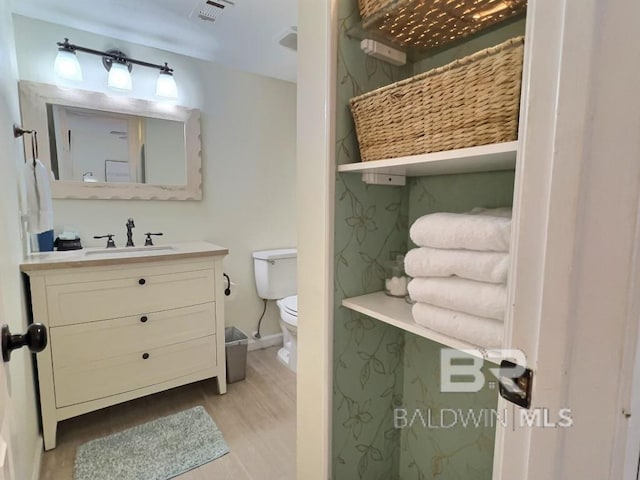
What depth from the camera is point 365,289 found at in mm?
1024

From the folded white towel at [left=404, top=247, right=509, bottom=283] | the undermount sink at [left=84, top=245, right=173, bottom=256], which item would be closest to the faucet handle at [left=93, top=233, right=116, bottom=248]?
the undermount sink at [left=84, top=245, right=173, bottom=256]

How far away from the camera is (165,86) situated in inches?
80.0

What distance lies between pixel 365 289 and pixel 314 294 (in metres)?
0.17

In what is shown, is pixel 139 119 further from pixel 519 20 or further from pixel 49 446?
pixel 519 20

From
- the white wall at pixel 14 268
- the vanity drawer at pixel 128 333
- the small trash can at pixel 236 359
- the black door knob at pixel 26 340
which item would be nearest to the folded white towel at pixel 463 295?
the black door knob at pixel 26 340

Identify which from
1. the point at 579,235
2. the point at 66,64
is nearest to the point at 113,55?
the point at 66,64

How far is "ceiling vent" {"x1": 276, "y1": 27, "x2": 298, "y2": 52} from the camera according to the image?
71.4 inches

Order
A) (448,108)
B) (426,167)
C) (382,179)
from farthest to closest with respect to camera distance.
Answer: (382,179) < (426,167) < (448,108)

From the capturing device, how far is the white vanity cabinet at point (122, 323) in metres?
1.49

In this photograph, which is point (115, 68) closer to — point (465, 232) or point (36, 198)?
point (36, 198)

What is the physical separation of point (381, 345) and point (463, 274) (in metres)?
0.50

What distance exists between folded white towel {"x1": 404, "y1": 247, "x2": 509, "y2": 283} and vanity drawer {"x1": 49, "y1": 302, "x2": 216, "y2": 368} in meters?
1.45

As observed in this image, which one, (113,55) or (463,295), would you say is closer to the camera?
(463,295)

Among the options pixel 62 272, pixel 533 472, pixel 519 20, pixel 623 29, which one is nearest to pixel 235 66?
pixel 62 272
